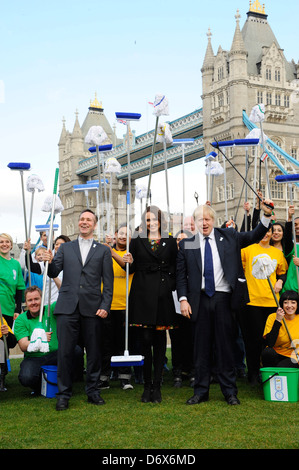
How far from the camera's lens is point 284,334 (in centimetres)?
539

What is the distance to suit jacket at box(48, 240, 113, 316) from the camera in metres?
5.07

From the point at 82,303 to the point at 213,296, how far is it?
1.15 meters

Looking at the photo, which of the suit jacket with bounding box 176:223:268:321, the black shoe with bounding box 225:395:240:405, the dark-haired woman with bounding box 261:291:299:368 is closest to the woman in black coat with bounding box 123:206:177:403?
the suit jacket with bounding box 176:223:268:321

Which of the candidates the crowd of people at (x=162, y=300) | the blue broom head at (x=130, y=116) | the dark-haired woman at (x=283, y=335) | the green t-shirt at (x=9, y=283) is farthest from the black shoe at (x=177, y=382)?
the blue broom head at (x=130, y=116)

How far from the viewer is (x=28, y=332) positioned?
5633 mm

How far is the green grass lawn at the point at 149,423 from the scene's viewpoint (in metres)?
3.76

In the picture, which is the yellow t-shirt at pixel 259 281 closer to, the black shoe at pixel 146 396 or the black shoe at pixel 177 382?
the black shoe at pixel 177 382

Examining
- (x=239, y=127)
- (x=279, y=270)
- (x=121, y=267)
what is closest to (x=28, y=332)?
(x=121, y=267)

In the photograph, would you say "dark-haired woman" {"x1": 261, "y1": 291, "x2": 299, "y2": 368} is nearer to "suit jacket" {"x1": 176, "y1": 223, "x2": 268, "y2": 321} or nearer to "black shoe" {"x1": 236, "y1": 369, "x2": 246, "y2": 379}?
"suit jacket" {"x1": 176, "y1": 223, "x2": 268, "y2": 321}

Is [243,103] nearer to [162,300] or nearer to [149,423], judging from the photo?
[162,300]

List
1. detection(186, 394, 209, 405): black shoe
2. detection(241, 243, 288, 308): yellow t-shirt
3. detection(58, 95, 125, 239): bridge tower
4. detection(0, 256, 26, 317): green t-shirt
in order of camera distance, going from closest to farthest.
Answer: detection(186, 394, 209, 405): black shoe < detection(241, 243, 288, 308): yellow t-shirt < detection(0, 256, 26, 317): green t-shirt < detection(58, 95, 125, 239): bridge tower

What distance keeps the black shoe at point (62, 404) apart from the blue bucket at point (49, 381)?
1.57ft

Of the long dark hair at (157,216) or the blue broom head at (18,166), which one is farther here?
the blue broom head at (18,166)

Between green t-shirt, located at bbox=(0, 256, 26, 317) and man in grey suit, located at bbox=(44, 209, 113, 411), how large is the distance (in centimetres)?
111
